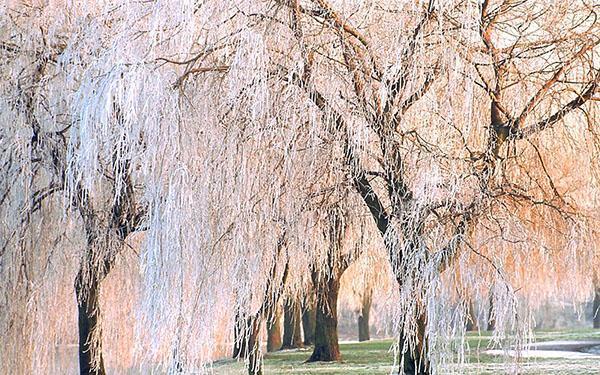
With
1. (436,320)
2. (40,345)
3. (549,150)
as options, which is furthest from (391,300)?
(40,345)

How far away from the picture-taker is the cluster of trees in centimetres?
683

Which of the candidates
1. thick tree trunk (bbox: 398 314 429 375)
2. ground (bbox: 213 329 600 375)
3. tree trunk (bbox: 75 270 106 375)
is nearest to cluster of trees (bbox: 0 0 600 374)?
thick tree trunk (bbox: 398 314 429 375)

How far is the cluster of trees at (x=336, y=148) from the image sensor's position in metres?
A: 6.83

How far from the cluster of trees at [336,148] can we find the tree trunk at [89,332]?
1363mm

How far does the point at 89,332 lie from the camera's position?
384 inches

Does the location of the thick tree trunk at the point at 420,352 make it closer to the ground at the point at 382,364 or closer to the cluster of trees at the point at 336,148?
the cluster of trees at the point at 336,148

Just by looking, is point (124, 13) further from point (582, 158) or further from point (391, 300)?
point (582, 158)

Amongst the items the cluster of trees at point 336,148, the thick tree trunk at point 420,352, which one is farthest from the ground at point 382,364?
the cluster of trees at point 336,148

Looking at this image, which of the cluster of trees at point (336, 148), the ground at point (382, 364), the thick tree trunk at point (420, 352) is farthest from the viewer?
the ground at point (382, 364)

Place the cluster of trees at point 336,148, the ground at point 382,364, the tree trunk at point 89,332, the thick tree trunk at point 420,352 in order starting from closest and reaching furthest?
the cluster of trees at point 336,148
the thick tree trunk at point 420,352
the tree trunk at point 89,332
the ground at point 382,364

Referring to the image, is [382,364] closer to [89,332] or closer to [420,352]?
[89,332]

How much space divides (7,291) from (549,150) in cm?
520

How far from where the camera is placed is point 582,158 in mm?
8172

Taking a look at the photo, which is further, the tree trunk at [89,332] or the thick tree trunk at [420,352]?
the tree trunk at [89,332]
